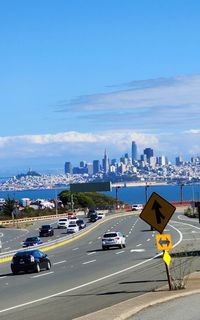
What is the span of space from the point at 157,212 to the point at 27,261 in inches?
686

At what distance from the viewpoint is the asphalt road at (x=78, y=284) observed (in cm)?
2239

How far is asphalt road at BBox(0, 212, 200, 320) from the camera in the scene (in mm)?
22391

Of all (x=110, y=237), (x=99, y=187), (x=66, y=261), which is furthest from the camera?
(x=99, y=187)

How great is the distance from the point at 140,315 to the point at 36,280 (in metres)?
16.4

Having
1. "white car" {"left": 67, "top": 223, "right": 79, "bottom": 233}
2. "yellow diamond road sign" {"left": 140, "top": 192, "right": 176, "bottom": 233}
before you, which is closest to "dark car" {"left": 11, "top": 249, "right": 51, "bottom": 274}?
"yellow diamond road sign" {"left": 140, "top": 192, "right": 176, "bottom": 233}

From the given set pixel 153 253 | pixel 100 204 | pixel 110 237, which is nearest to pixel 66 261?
pixel 153 253

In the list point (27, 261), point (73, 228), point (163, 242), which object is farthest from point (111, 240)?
point (163, 242)

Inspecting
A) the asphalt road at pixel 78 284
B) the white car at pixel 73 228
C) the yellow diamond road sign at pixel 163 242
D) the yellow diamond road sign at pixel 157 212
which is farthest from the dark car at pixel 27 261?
the white car at pixel 73 228

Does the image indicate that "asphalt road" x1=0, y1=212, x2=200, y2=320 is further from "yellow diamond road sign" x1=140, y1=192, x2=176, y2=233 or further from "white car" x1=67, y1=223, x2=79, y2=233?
"white car" x1=67, y1=223, x2=79, y2=233

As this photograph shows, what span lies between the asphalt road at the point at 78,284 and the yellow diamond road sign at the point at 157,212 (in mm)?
2698

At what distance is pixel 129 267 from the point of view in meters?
38.2

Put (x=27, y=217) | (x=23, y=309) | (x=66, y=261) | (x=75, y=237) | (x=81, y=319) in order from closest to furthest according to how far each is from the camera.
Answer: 1. (x=81, y=319)
2. (x=23, y=309)
3. (x=66, y=261)
4. (x=75, y=237)
5. (x=27, y=217)

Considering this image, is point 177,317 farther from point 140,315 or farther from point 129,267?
point 129,267

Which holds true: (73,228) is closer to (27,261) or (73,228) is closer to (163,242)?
(27,261)
